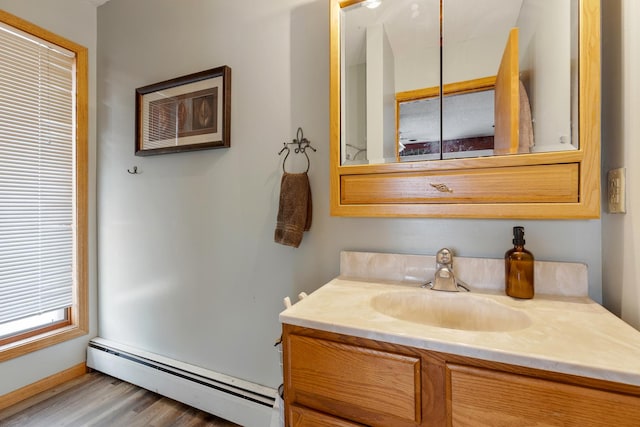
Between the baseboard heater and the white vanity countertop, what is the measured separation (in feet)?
2.79

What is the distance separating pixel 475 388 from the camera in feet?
2.13

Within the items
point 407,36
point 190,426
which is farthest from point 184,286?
point 407,36

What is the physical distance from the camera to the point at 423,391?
697mm

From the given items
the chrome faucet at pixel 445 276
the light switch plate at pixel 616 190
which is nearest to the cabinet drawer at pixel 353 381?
the chrome faucet at pixel 445 276

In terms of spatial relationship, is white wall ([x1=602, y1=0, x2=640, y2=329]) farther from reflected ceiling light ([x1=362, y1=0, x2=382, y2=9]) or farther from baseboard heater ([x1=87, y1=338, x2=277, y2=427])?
baseboard heater ([x1=87, y1=338, x2=277, y2=427])

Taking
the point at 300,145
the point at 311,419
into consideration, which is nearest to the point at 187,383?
the point at 311,419

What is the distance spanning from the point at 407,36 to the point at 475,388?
115 cm

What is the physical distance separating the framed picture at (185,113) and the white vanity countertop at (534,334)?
3.58 ft

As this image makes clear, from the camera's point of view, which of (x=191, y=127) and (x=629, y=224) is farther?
(x=191, y=127)

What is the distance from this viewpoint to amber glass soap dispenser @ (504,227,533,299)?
3.10 feet

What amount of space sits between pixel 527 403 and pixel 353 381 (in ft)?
1.20

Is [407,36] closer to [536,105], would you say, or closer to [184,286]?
[536,105]

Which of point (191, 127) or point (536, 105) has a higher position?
point (191, 127)

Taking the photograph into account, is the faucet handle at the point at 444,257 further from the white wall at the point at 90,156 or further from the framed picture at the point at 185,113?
the white wall at the point at 90,156
